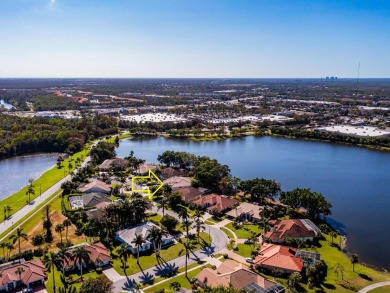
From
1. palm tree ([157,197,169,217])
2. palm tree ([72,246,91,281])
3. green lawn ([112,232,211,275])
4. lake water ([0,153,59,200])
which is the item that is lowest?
lake water ([0,153,59,200])

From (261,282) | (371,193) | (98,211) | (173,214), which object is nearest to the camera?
(261,282)

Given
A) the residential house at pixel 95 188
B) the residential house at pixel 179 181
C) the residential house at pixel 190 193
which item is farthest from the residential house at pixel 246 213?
the residential house at pixel 95 188

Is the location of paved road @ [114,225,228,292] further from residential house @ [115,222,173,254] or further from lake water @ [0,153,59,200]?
lake water @ [0,153,59,200]

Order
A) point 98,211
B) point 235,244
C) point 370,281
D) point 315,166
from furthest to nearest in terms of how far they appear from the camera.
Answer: point 315,166, point 98,211, point 235,244, point 370,281

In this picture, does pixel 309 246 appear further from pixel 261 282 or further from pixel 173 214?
pixel 173 214

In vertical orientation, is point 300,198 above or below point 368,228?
above

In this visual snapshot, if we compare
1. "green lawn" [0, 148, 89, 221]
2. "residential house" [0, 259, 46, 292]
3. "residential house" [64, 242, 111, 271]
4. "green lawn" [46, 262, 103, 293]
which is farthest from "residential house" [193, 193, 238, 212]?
"green lawn" [0, 148, 89, 221]

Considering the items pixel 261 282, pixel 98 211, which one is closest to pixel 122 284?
pixel 261 282
